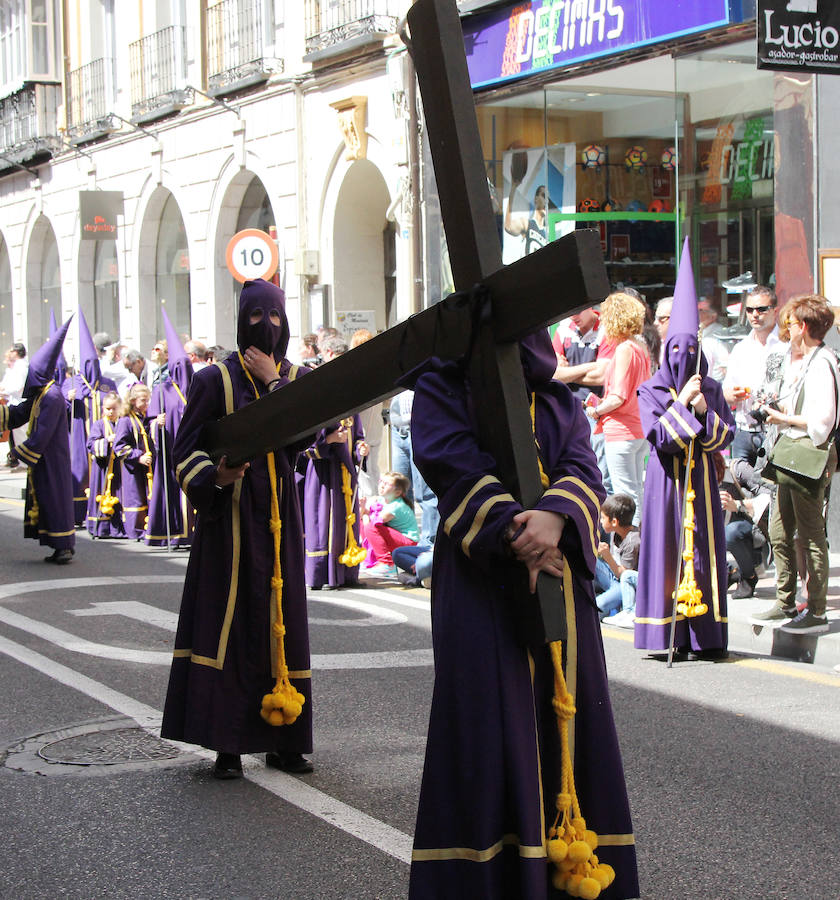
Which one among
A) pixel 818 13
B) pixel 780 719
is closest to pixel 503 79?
pixel 818 13

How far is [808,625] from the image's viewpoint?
8.17 meters

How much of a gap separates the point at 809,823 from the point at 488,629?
2020 mm

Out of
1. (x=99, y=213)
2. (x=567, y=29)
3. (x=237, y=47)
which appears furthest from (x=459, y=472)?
(x=99, y=213)

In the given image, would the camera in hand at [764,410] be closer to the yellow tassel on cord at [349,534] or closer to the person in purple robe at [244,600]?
the yellow tassel on cord at [349,534]

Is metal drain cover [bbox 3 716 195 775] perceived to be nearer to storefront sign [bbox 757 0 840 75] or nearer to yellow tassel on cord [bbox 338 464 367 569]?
yellow tassel on cord [bbox 338 464 367 569]

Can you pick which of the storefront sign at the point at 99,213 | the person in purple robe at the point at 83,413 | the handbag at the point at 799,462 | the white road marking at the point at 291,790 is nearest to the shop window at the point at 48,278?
the storefront sign at the point at 99,213

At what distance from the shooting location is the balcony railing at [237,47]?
69.3 ft

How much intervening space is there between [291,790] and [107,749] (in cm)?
102

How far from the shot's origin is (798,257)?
473 inches

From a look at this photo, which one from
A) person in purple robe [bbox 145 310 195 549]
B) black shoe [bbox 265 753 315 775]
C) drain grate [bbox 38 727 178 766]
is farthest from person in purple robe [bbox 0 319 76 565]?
black shoe [bbox 265 753 315 775]

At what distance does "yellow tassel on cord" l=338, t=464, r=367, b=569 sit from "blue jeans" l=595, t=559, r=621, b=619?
221 cm

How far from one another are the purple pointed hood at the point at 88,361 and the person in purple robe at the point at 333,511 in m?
4.84

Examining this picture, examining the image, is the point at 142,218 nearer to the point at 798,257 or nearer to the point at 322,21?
the point at 322,21

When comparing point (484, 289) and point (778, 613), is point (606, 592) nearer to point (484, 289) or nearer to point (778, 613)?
point (778, 613)
